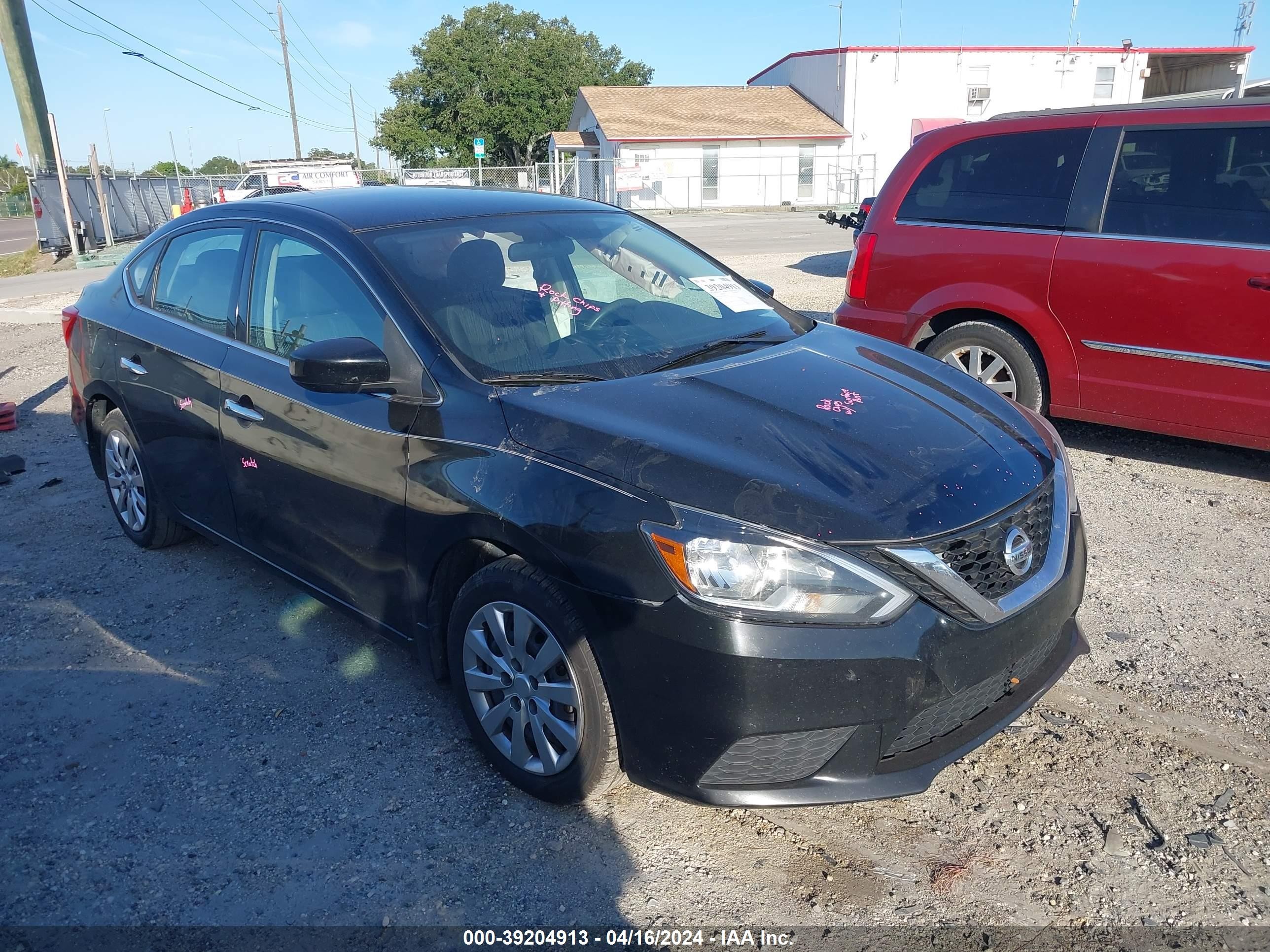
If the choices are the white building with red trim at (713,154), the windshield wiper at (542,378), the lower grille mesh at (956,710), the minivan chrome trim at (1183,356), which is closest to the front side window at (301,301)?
the windshield wiper at (542,378)

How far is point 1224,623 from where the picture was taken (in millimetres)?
3830

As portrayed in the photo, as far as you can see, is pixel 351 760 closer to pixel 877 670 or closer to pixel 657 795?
pixel 657 795

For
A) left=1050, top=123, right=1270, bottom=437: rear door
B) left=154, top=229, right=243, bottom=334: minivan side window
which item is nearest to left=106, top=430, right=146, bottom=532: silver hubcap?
left=154, top=229, right=243, bottom=334: minivan side window

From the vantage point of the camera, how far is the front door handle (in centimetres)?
360

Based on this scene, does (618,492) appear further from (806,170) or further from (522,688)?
(806,170)

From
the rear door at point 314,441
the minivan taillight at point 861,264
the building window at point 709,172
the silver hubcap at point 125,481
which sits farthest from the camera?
the building window at point 709,172

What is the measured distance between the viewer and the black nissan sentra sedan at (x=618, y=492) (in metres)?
2.39

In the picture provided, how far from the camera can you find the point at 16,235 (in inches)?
1426

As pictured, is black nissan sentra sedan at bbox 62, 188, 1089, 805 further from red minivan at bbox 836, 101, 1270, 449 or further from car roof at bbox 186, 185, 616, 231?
red minivan at bbox 836, 101, 1270, 449

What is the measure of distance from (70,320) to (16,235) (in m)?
38.0

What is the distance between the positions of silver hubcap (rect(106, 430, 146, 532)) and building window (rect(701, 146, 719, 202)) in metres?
37.8

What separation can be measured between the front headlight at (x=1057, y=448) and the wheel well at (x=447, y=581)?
5.78ft

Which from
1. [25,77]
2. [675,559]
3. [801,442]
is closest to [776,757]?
[675,559]

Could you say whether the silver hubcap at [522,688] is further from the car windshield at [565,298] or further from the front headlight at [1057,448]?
the front headlight at [1057,448]
